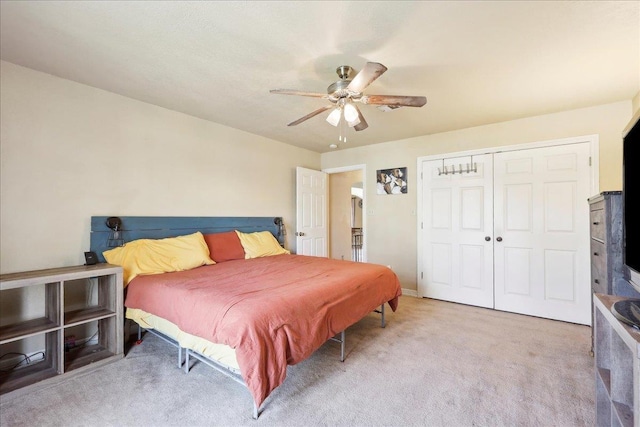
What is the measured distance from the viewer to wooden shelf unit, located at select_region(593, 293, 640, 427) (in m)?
1.11

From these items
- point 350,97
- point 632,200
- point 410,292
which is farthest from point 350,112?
point 410,292

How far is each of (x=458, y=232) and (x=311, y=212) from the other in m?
2.32

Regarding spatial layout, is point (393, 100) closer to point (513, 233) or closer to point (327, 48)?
point (327, 48)

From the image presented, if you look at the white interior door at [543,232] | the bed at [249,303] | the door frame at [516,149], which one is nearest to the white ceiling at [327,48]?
the door frame at [516,149]

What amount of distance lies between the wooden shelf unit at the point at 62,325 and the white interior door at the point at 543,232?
4.23 meters

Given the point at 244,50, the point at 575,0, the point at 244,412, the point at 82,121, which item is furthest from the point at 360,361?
the point at 82,121

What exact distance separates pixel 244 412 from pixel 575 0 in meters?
3.06

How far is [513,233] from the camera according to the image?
348 centimetres

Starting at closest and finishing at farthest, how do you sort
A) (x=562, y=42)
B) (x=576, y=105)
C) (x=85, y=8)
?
(x=85, y=8) → (x=562, y=42) → (x=576, y=105)

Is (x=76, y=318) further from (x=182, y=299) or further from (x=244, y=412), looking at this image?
(x=244, y=412)

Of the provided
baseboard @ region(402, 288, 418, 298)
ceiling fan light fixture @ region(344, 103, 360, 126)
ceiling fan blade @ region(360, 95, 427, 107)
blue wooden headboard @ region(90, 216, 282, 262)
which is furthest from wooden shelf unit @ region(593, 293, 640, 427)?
blue wooden headboard @ region(90, 216, 282, 262)

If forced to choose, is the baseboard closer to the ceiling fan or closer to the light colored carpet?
the light colored carpet

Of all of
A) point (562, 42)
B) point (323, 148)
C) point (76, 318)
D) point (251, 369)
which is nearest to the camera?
point (251, 369)

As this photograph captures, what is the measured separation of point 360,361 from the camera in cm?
228
